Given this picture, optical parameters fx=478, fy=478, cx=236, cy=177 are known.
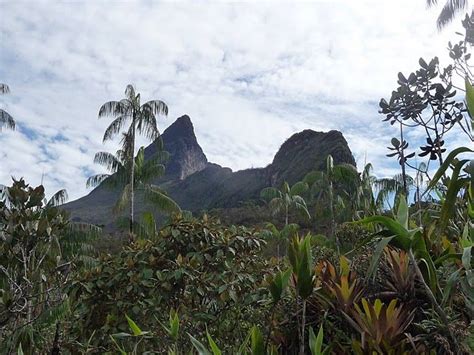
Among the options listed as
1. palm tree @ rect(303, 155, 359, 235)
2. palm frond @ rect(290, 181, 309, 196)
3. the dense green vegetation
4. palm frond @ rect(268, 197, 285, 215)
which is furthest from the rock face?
the dense green vegetation

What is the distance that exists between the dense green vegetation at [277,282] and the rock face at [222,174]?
3900 centimetres

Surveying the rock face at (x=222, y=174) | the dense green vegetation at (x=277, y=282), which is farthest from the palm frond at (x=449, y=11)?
the rock face at (x=222, y=174)

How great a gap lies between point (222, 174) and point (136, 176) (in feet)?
221

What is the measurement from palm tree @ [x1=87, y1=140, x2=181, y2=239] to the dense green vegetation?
31.8ft

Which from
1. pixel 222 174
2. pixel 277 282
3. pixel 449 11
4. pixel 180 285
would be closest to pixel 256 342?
pixel 277 282

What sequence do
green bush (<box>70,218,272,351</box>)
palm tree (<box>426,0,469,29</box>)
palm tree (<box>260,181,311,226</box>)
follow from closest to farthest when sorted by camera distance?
green bush (<box>70,218,272,351</box>) < palm tree (<box>426,0,469,29</box>) < palm tree (<box>260,181,311,226</box>)

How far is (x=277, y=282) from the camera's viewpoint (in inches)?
105

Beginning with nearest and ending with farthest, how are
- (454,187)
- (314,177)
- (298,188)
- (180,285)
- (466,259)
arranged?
(466,259)
(454,187)
(180,285)
(314,177)
(298,188)

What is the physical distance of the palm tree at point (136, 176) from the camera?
55.0 ft

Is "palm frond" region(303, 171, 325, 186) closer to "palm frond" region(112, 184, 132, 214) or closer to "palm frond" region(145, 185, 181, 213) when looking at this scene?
"palm frond" region(145, 185, 181, 213)

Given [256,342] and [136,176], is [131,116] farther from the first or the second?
[256,342]

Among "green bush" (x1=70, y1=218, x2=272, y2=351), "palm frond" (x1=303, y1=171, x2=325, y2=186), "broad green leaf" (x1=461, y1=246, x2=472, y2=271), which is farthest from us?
"palm frond" (x1=303, y1=171, x2=325, y2=186)

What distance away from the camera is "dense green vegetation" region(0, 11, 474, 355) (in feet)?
8.28

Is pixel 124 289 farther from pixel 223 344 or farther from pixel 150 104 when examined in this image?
pixel 150 104
